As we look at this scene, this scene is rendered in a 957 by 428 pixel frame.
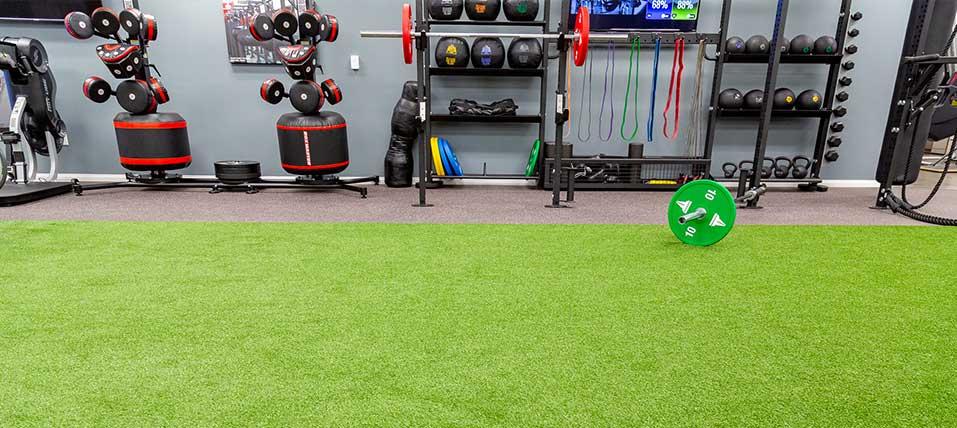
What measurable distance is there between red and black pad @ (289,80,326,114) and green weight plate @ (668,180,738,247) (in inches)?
105

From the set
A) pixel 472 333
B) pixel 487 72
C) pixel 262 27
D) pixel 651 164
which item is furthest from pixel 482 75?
pixel 472 333

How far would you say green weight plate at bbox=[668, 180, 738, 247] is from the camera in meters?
2.30

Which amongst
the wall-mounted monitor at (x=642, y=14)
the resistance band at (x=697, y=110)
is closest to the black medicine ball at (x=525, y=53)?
the wall-mounted monitor at (x=642, y=14)

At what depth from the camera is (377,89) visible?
4.41 metres

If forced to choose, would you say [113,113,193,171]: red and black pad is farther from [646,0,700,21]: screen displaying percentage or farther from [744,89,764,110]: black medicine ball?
[744,89,764,110]: black medicine ball

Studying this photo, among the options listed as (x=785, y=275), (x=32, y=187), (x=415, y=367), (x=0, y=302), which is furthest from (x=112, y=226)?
(x=785, y=275)

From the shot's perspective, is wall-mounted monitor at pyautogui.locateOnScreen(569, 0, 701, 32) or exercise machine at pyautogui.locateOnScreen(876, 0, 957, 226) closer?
exercise machine at pyautogui.locateOnScreen(876, 0, 957, 226)

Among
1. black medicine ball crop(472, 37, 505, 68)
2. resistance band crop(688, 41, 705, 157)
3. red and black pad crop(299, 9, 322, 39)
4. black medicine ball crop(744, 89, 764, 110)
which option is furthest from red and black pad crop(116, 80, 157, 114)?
black medicine ball crop(744, 89, 764, 110)

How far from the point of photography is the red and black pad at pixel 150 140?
3715 mm

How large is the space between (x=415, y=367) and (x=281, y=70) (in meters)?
3.79

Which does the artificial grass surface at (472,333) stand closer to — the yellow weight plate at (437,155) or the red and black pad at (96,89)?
the red and black pad at (96,89)

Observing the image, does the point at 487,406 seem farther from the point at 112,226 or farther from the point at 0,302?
the point at 112,226

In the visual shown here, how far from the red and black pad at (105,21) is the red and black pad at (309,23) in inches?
52.8

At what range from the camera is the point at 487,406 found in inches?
45.9
